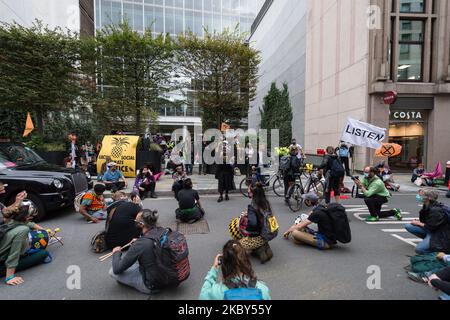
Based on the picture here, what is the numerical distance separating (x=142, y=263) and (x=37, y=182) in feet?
15.1

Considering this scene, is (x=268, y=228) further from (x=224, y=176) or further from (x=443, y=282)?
(x=224, y=176)

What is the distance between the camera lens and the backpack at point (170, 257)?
3412 millimetres

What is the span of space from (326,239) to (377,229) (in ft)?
6.46

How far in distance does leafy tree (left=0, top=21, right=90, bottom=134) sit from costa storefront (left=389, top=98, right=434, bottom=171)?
17.2m

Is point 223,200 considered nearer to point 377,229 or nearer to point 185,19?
point 377,229

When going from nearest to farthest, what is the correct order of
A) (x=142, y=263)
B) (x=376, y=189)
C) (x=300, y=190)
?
1. (x=142, y=263)
2. (x=376, y=189)
3. (x=300, y=190)

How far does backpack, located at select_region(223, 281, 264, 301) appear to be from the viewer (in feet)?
7.72

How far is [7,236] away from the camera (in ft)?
12.9

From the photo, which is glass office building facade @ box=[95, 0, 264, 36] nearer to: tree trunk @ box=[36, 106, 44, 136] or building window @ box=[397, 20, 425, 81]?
building window @ box=[397, 20, 425, 81]

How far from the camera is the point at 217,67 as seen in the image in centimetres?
1698

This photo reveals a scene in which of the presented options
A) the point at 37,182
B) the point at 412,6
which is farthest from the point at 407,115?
the point at 37,182

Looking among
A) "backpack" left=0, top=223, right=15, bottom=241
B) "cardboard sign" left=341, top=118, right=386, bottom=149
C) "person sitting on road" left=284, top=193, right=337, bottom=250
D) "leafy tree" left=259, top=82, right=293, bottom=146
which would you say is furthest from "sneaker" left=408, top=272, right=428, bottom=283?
"leafy tree" left=259, top=82, right=293, bottom=146

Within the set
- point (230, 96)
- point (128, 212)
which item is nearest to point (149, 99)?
point (230, 96)
